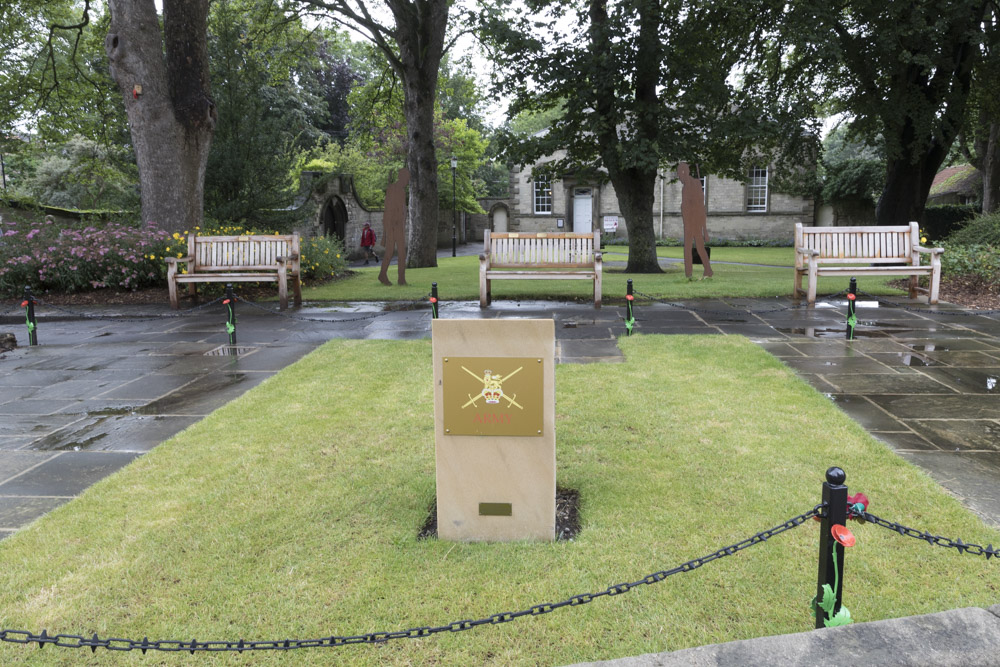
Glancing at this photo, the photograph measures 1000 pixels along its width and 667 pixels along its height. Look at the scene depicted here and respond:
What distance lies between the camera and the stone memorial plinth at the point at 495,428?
3.29 m

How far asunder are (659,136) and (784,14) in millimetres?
4222

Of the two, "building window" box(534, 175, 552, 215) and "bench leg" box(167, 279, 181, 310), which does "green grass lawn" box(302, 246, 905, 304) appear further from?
"building window" box(534, 175, 552, 215)

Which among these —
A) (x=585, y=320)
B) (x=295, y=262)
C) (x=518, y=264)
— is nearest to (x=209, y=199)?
(x=295, y=262)

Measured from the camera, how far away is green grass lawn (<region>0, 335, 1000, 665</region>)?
9.18 ft

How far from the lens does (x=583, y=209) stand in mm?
41938

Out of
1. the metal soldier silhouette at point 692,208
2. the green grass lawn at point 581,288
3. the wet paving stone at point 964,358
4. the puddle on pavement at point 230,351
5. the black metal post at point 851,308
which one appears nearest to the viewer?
the wet paving stone at point 964,358

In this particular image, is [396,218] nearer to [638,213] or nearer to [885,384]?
[638,213]

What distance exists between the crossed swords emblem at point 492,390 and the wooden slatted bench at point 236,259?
30.6 ft

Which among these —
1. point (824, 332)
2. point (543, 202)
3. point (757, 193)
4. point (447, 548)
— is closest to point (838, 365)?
point (824, 332)

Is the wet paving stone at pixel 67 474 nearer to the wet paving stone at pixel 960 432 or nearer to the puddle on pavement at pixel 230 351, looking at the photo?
the puddle on pavement at pixel 230 351

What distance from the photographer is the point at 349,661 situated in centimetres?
263

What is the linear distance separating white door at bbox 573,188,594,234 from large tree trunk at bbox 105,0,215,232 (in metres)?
29.4

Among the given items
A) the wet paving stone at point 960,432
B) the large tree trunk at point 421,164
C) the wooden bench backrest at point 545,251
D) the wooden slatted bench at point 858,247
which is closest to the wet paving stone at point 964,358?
the wet paving stone at point 960,432

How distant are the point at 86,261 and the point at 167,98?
3.49 metres
